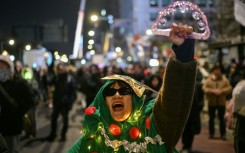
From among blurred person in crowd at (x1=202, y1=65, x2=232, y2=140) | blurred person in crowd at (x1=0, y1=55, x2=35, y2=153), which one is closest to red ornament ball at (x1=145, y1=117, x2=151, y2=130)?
blurred person in crowd at (x1=0, y1=55, x2=35, y2=153)

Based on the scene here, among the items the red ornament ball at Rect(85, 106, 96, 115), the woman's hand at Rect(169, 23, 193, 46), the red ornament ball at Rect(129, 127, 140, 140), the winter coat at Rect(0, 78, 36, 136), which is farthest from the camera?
the winter coat at Rect(0, 78, 36, 136)

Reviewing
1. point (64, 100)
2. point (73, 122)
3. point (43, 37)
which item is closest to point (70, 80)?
point (64, 100)

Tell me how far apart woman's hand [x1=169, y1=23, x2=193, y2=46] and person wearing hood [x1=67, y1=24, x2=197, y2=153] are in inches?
6.5

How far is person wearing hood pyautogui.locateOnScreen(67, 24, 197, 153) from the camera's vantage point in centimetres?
292

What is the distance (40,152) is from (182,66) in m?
7.25

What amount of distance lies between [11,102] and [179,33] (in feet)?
12.6

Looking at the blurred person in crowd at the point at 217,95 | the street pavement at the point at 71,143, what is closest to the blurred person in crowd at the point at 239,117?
the street pavement at the point at 71,143

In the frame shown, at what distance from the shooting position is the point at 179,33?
8.78 ft

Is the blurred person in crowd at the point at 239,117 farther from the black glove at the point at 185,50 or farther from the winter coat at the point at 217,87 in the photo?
the winter coat at the point at 217,87

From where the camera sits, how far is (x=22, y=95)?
6.25 meters

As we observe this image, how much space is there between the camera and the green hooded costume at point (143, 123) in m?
2.92

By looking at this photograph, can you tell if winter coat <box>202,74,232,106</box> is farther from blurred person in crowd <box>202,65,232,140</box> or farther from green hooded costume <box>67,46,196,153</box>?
green hooded costume <box>67,46,196,153</box>

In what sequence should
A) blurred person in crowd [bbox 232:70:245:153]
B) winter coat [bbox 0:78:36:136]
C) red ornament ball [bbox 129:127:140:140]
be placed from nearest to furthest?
red ornament ball [bbox 129:127:140:140] < blurred person in crowd [bbox 232:70:245:153] < winter coat [bbox 0:78:36:136]

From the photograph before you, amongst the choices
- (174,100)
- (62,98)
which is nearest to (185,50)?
(174,100)
